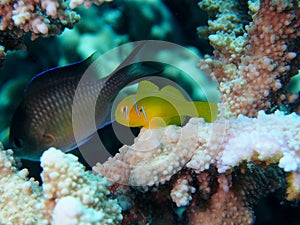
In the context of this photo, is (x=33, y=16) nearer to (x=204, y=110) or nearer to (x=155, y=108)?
(x=155, y=108)

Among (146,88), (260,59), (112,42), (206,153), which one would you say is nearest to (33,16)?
(112,42)

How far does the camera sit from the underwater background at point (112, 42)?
157 centimetres

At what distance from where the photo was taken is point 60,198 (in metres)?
0.91

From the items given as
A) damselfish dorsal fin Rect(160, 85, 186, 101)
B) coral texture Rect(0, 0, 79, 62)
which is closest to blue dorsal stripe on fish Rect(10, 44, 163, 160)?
damselfish dorsal fin Rect(160, 85, 186, 101)

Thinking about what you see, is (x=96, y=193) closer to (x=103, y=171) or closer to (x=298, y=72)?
(x=103, y=171)

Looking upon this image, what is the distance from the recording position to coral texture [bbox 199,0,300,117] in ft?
4.48

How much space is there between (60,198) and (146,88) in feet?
2.82

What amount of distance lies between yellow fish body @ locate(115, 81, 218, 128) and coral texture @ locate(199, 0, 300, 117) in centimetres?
14

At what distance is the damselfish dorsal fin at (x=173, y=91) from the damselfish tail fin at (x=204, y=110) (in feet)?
0.34

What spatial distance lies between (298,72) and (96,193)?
3.79 feet

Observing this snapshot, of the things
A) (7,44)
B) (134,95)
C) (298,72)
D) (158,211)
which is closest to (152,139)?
(158,211)

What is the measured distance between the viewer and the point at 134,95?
163 centimetres

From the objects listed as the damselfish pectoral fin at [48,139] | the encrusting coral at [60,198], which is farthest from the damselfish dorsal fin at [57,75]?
the encrusting coral at [60,198]

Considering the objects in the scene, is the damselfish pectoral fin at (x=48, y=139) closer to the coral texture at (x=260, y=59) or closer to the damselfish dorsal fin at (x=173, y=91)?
the damselfish dorsal fin at (x=173, y=91)
